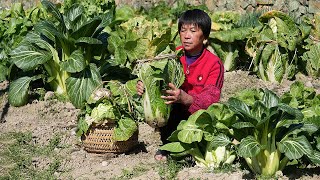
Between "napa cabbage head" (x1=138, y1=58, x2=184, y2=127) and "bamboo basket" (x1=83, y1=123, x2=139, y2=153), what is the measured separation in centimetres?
59

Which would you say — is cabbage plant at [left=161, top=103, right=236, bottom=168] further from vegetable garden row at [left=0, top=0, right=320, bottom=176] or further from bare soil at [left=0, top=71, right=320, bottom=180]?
bare soil at [left=0, top=71, right=320, bottom=180]

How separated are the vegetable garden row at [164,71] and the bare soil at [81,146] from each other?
120 millimetres

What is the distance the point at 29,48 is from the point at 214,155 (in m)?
2.94

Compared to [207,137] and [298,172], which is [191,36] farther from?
[298,172]

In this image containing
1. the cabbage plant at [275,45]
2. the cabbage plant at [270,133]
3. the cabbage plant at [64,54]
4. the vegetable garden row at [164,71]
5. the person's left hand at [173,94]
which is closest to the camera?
the cabbage plant at [270,133]

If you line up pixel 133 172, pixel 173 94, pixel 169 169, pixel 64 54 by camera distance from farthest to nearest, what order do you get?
pixel 64 54 < pixel 133 172 < pixel 169 169 < pixel 173 94

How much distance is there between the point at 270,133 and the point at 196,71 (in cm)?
99

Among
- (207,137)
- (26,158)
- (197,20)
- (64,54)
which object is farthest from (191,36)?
(64,54)

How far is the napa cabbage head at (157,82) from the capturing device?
4.85 meters

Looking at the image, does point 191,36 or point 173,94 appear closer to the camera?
point 173,94

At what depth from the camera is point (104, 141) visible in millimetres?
5453

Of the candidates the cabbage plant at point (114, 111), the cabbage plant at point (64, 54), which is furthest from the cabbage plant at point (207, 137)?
the cabbage plant at point (64, 54)

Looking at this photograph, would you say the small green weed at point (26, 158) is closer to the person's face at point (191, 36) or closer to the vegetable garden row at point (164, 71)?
the vegetable garden row at point (164, 71)

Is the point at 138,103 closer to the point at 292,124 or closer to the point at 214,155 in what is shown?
the point at 214,155
